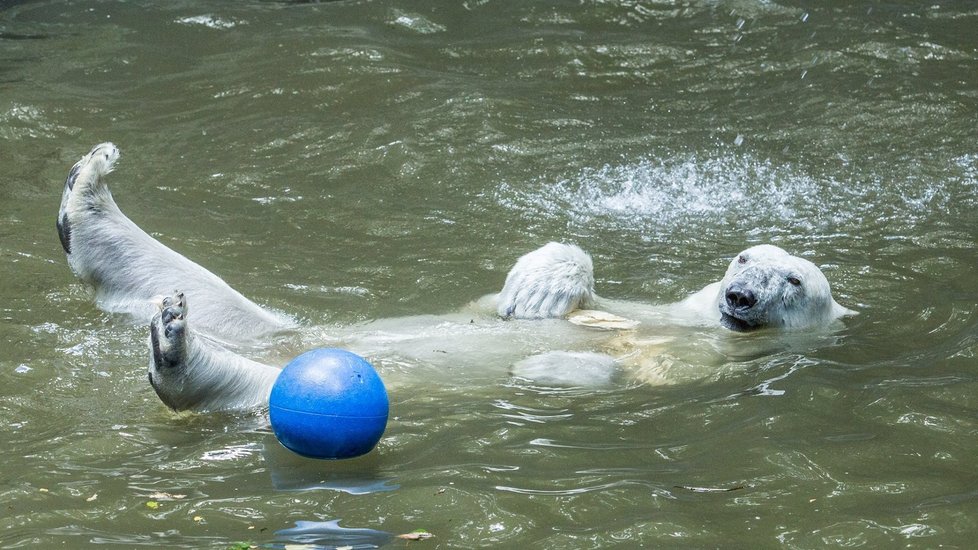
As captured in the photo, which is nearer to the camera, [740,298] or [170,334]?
[170,334]

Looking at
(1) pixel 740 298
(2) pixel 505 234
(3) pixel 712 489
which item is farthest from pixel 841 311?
(3) pixel 712 489

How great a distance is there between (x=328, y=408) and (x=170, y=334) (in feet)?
2.35

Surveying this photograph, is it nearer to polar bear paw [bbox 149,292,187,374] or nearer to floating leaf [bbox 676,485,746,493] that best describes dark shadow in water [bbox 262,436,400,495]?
polar bear paw [bbox 149,292,187,374]

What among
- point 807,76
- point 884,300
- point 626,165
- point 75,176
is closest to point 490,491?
point 75,176

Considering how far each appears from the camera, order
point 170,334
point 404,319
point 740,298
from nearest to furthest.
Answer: point 170,334 → point 404,319 → point 740,298

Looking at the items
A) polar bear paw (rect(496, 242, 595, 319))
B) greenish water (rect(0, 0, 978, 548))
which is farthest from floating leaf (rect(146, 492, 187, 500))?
polar bear paw (rect(496, 242, 595, 319))

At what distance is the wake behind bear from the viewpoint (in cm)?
460

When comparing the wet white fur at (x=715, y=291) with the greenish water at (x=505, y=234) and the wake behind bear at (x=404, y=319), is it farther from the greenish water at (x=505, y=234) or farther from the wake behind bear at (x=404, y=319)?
the greenish water at (x=505, y=234)

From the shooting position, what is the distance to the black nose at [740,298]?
5.78m

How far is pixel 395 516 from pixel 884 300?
4118 millimetres

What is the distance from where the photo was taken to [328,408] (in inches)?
163

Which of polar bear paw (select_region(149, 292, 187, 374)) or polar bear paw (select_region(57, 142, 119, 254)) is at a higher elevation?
polar bear paw (select_region(57, 142, 119, 254))

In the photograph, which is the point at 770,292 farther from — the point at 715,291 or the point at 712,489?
the point at 712,489

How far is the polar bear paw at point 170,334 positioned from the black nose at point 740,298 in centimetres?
287
